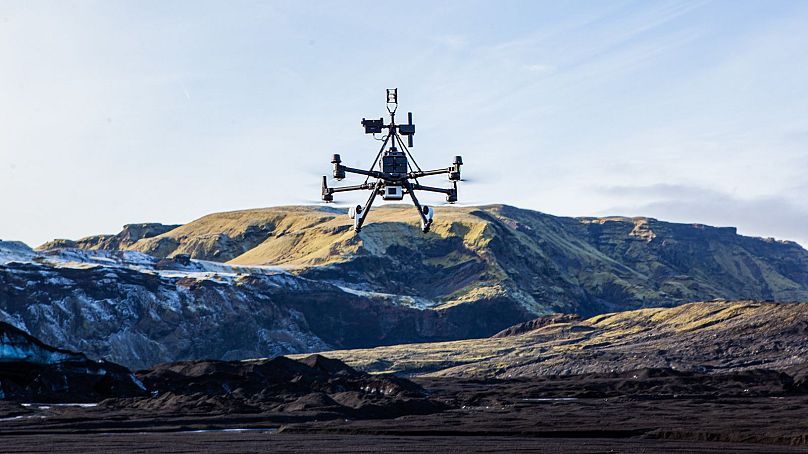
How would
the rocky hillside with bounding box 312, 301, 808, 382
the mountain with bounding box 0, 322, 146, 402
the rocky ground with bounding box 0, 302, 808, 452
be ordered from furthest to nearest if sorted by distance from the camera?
1. the rocky hillside with bounding box 312, 301, 808, 382
2. the mountain with bounding box 0, 322, 146, 402
3. the rocky ground with bounding box 0, 302, 808, 452

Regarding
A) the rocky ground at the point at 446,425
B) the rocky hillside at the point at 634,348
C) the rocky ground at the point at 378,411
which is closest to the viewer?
the rocky ground at the point at 446,425

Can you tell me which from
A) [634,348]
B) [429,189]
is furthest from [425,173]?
[634,348]

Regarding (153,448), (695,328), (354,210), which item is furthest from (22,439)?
(695,328)

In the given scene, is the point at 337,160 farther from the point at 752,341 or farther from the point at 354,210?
the point at 752,341

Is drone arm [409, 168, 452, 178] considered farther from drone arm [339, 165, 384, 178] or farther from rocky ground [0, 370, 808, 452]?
rocky ground [0, 370, 808, 452]

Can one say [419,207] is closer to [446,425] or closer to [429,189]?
[429,189]

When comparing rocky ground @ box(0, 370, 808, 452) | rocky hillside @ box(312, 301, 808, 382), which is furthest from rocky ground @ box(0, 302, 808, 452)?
rocky hillside @ box(312, 301, 808, 382)

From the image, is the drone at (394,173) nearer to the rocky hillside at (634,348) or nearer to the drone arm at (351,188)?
the drone arm at (351,188)

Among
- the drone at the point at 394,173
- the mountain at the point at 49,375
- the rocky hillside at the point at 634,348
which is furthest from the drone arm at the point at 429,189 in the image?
the rocky hillside at the point at 634,348
